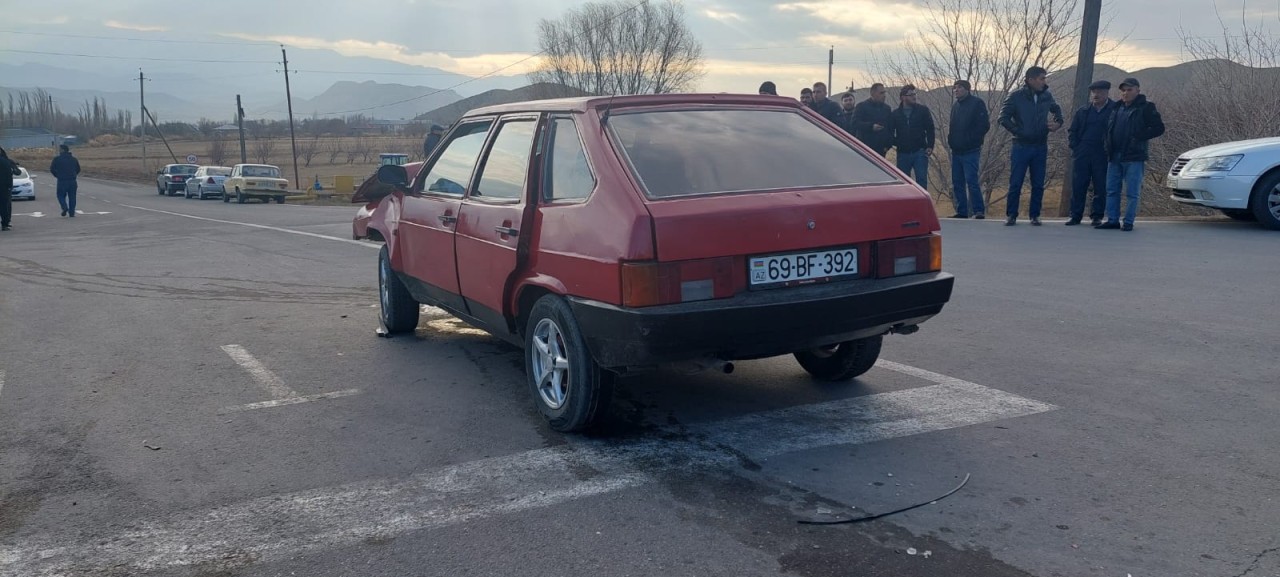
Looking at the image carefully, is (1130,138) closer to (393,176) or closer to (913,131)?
(913,131)

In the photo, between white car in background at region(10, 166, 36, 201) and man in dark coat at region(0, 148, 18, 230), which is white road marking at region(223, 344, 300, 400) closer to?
man in dark coat at region(0, 148, 18, 230)

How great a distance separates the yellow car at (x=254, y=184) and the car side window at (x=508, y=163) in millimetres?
32892

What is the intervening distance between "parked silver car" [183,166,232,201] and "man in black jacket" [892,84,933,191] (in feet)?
107

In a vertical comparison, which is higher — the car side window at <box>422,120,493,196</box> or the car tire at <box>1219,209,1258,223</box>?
the car side window at <box>422,120,493,196</box>

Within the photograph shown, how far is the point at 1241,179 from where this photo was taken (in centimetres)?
1137

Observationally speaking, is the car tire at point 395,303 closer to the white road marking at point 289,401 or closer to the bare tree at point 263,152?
the white road marking at point 289,401

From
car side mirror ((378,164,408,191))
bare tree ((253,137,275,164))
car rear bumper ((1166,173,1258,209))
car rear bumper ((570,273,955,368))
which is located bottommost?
car rear bumper ((570,273,955,368))

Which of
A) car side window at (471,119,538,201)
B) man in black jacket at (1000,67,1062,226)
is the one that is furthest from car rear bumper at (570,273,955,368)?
man in black jacket at (1000,67,1062,226)

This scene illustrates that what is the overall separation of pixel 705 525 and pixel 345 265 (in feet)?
28.9

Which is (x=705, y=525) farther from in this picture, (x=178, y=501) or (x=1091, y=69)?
(x=1091, y=69)

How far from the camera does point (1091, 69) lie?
50.0ft

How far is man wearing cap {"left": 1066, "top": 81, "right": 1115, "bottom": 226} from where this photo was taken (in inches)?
465

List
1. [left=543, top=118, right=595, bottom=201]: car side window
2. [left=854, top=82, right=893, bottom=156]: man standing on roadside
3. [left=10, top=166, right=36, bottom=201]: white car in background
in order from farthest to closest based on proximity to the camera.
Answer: [left=10, top=166, right=36, bottom=201]: white car in background, [left=854, top=82, right=893, bottom=156]: man standing on roadside, [left=543, top=118, right=595, bottom=201]: car side window

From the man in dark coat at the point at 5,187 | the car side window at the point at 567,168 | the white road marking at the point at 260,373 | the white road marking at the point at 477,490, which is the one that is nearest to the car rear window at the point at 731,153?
the car side window at the point at 567,168
